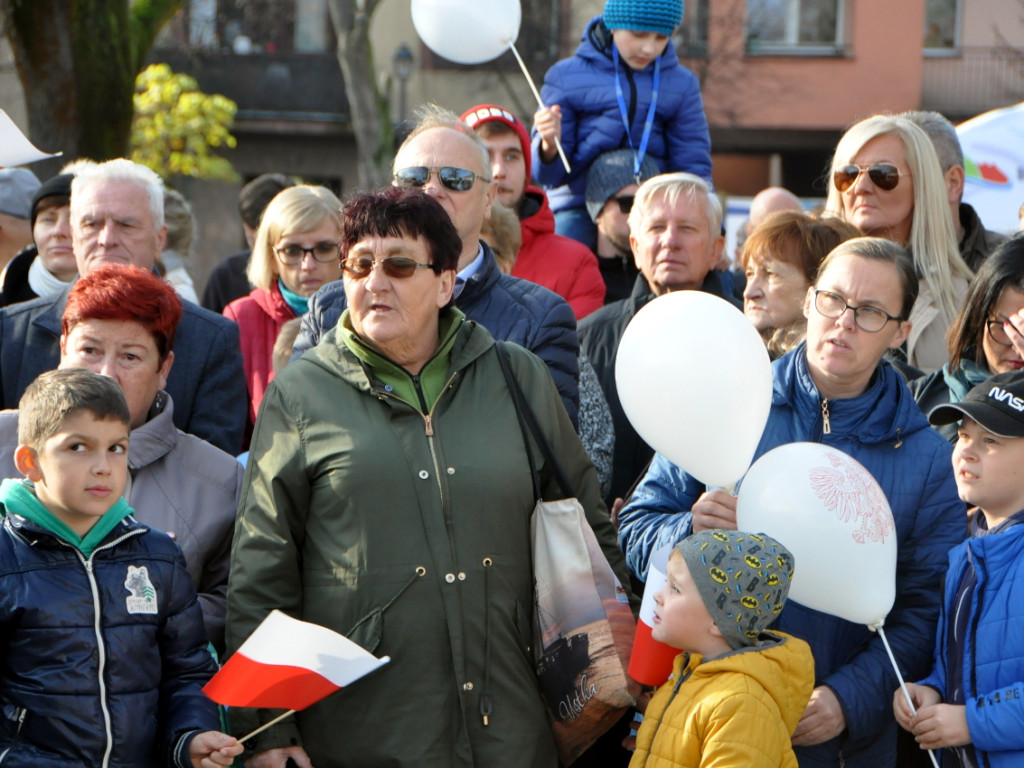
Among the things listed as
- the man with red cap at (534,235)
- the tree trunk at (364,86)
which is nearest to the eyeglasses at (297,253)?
the man with red cap at (534,235)

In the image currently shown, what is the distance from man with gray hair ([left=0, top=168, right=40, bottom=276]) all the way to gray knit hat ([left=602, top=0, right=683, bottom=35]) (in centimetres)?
300

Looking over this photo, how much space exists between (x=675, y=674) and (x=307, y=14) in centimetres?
2345

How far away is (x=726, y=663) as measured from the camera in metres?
3.09

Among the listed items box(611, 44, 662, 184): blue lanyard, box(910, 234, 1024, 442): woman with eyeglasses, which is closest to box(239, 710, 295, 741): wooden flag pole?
box(910, 234, 1024, 442): woman with eyeglasses

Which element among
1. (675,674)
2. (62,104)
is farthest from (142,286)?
(62,104)

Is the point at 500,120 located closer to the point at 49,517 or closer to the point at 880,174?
the point at 880,174

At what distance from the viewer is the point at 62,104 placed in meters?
9.74

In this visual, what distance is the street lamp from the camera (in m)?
20.5

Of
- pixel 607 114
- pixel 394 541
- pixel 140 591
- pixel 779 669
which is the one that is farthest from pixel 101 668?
pixel 607 114

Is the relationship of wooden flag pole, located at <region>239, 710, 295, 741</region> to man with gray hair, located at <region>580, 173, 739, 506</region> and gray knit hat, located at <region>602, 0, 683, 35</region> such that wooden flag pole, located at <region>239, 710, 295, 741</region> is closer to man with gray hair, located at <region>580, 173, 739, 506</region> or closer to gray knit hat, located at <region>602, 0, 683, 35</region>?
man with gray hair, located at <region>580, 173, 739, 506</region>

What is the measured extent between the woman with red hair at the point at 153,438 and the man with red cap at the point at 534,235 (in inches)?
90.3

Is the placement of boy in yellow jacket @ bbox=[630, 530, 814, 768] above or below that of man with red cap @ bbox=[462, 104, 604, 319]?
below

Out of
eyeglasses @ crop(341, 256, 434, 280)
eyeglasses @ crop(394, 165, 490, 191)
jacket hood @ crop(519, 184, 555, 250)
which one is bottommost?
jacket hood @ crop(519, 184, 555, 250)

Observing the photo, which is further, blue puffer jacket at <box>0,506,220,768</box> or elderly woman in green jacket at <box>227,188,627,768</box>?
elderly woman in green jacket at <box>227,188,627,768</box>
